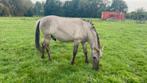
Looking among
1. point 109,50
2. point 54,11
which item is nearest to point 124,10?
point 54,11

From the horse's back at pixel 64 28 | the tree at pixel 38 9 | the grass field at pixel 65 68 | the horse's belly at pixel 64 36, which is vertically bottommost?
the grass field at pixel 65 68

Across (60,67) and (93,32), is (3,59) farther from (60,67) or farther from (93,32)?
(93,32)

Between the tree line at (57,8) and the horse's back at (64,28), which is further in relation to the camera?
the tree line at (57,8)

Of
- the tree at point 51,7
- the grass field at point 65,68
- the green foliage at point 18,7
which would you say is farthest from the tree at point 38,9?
the grass field at point 65,68

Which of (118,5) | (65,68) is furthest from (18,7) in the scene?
(65,68)

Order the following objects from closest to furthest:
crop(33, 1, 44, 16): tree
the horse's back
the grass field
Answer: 1. the grass field
2. the horse's back
3. crop(33, 1, 44, 16): tree

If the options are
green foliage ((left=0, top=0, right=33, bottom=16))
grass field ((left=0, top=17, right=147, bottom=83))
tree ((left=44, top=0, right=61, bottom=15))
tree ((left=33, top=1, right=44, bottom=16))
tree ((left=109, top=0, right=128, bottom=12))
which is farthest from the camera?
tree ((left=109, top=0, right=128, bottom=12))

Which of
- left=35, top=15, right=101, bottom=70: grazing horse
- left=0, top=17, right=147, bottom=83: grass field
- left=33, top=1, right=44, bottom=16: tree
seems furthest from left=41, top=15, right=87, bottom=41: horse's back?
left=33, top=1, right=44, bottom=16: tree

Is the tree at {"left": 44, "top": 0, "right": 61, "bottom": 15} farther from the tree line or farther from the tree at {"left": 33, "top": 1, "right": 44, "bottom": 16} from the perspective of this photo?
the tree at {"left": 33, "top": 1, "right": 44, "bottom": 16}

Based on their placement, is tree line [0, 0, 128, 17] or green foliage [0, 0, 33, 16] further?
green foliage [0, 0, 33, 16]

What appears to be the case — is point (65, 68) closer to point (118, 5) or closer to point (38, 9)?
point (38, 9)

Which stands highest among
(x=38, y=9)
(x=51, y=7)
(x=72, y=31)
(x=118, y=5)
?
(x=118, y=5)

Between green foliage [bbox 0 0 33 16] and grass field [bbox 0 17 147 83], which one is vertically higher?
green foliage [bbox 0 0 33 16]

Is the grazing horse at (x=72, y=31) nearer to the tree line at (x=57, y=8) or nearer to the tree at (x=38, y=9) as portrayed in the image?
the tree line at (x=57, y=8)
